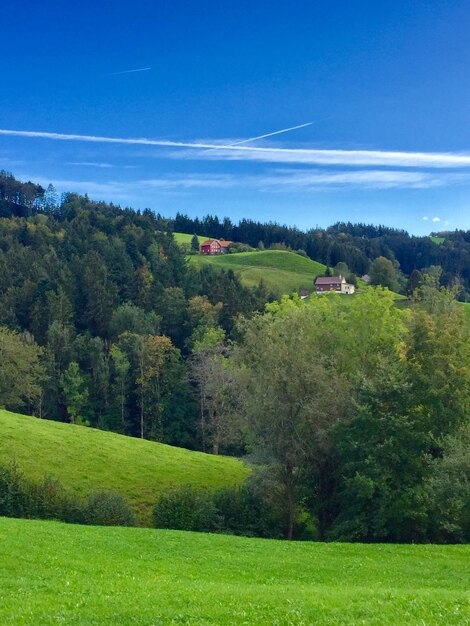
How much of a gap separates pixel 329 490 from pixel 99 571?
77.3 feet

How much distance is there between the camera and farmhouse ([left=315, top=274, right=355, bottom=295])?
608 ft

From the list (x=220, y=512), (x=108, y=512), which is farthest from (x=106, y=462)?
(x=220, y=512)

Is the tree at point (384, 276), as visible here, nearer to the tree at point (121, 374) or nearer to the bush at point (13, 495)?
the tree at point (121, 374)

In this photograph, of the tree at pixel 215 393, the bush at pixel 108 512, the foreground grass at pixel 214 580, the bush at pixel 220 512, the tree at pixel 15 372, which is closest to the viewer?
the foreground grass at pixel 214 580

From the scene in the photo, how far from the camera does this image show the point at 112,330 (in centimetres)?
12212

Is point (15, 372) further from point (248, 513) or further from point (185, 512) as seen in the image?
point (248, 513)

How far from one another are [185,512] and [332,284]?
497 ft

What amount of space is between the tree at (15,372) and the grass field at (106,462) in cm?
3332

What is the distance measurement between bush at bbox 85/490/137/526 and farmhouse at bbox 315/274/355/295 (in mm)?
151139

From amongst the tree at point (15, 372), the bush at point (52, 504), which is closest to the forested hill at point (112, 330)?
the tree at point (15, 372)

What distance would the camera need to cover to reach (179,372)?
356 ft

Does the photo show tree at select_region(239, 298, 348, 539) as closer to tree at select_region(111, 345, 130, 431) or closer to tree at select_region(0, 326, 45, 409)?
tree at select_region(0, 326, 45, 409)

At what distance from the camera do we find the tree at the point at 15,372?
90875 mm

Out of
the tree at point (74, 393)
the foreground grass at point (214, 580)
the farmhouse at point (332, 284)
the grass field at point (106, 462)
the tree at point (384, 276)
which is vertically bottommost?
the tree at point (74, 393)
